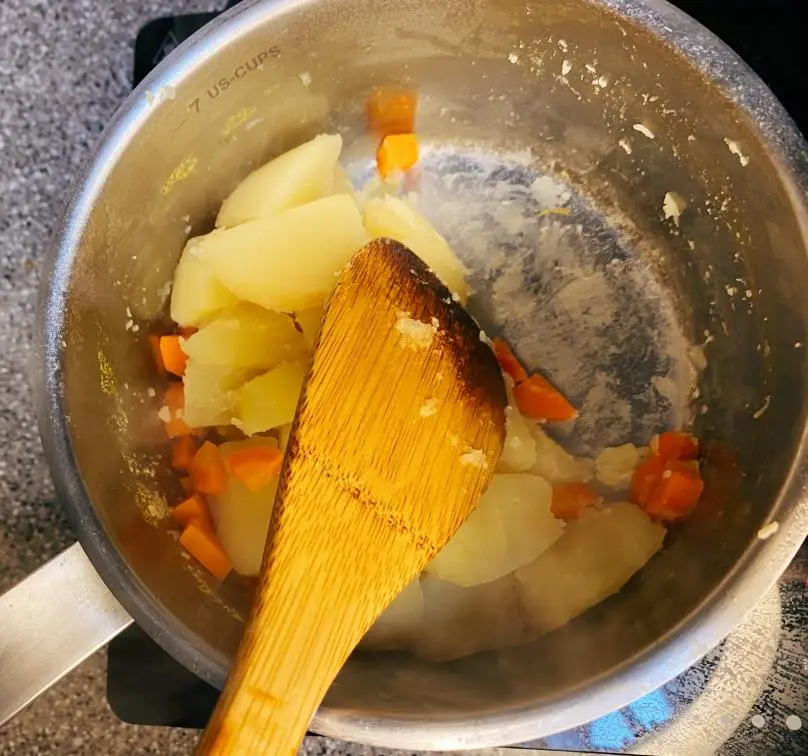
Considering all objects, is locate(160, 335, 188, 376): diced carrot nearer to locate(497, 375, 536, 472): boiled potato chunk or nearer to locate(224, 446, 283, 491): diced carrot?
locate(224, 446, 283, 491): diced carrot

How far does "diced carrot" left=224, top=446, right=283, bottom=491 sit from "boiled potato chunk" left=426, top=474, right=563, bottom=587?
214 millimetres

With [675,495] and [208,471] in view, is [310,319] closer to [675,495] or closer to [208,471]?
[208,471]

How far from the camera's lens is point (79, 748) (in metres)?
1.03

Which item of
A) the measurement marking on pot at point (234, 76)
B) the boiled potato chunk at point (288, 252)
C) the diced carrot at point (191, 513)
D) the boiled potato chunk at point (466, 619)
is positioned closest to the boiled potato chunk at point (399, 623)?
the boiled potato chunk at point (466, 619)

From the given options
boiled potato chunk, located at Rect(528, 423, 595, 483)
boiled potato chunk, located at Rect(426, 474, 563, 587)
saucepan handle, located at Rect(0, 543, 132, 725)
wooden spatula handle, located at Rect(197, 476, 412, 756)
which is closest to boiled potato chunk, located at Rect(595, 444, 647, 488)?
boiled potato chunk, located at Rect(528, 423, 595, 483)

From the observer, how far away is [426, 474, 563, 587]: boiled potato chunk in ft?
3.23

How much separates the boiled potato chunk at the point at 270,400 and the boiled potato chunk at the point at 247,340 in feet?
0.10

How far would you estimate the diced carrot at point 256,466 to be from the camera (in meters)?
1.00

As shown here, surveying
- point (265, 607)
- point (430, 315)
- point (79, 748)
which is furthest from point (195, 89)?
point (79, 748)

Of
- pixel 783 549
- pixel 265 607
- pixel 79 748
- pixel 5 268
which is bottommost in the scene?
pixel 79 748

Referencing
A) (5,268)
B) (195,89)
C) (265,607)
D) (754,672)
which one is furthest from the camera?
(5,268)

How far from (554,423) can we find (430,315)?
289mm

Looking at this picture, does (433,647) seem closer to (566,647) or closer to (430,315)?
(566,647)

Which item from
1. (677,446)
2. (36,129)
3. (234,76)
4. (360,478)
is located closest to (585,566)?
(677,446)
